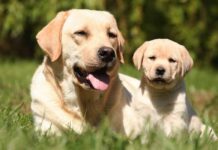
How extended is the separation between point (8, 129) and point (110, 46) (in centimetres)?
Answer: 106

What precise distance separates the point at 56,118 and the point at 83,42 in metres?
0.59

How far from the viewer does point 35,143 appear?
421 cm

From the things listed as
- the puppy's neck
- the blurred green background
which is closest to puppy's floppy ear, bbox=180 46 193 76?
the puppy's neck

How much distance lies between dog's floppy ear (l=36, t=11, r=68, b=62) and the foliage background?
7.07m

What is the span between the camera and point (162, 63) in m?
5.65

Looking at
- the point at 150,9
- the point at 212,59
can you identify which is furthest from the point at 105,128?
the point at 212,59

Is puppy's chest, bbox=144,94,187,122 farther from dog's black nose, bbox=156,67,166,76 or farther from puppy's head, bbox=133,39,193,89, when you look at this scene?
dog's black nose, bbox=156,67,166,76

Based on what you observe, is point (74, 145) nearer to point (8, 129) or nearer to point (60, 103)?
point (8, 129)

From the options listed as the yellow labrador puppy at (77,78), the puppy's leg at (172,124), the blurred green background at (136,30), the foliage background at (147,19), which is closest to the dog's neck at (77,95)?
the yellow labrador puppy at (77,78)

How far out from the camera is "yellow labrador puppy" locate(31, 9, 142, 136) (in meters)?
5.29

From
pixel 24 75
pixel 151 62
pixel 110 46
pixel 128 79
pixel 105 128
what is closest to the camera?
pixel 105 128

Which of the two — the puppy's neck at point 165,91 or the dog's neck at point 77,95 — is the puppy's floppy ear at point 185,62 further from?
the dog's neck at point 77,95

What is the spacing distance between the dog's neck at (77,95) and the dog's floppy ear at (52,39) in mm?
123

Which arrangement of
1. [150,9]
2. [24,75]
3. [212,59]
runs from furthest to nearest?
[212,59] → [150,9] → [24,75]
